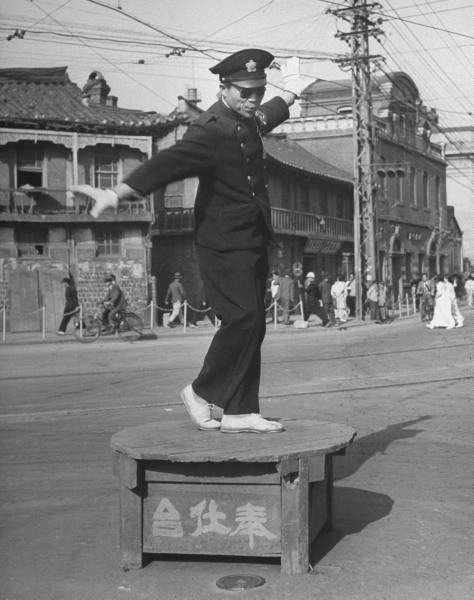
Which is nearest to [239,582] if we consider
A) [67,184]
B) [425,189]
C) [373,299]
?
[373,299]

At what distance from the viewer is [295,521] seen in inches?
151

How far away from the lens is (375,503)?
5.13 metres

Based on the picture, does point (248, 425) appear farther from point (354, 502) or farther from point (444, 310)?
point (444, 310)

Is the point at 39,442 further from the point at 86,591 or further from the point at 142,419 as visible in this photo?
the point at 86,591

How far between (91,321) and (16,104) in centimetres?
1137

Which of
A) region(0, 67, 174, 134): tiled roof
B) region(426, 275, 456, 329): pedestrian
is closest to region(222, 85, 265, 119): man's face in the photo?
region(426, 275, 456, 329): pedestrian

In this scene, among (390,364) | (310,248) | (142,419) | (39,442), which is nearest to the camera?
(39,442)

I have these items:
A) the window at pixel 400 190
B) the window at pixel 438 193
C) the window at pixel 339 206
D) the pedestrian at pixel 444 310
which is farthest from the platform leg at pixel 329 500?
the window at pixel 438 193

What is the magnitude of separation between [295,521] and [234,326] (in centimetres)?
103

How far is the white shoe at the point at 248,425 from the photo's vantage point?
4352 millimetres

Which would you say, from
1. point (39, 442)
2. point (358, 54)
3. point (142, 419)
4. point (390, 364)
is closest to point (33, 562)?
point (39, 442)

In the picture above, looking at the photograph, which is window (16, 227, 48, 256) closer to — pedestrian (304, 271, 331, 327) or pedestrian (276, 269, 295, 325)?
pedestrian (276, 269, 295, 325)

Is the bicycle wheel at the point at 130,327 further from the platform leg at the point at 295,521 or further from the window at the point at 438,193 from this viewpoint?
the window at the point at 438,193

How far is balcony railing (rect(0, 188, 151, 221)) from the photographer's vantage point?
29500mm
